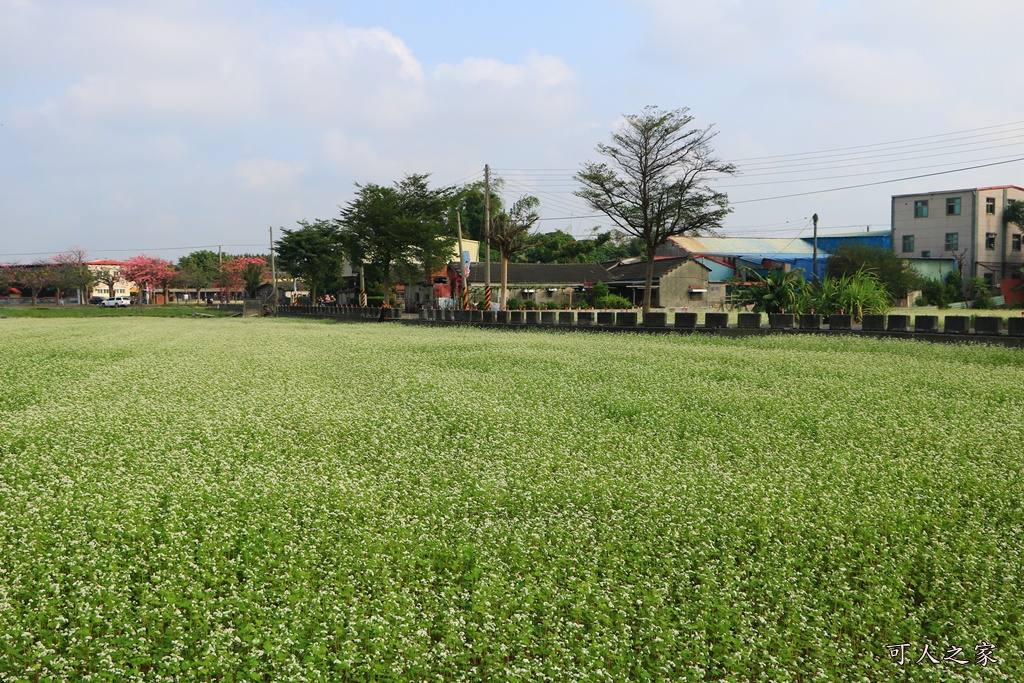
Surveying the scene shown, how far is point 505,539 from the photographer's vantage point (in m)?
4.71

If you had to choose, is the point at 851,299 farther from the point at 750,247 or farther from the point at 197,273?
the point at 197,273

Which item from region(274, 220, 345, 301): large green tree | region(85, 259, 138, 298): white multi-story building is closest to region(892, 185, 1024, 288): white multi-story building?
region(274, 220, 345, 301): large green tree

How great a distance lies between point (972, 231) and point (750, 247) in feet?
59.6

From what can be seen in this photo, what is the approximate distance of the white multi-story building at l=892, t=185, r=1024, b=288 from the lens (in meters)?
55.5

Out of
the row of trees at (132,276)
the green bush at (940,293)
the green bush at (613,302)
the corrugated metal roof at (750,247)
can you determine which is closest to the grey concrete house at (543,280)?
the green bush at (613,302)

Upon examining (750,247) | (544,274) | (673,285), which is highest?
(750,247)

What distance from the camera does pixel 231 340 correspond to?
63.0 feet

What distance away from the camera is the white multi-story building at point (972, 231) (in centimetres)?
5547

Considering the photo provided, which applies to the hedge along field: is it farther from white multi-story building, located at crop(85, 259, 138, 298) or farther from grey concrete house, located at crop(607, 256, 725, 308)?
white multi-story building, located at crop(85, 259, 138, 298)

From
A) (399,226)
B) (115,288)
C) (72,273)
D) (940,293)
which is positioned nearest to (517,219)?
(399,226)

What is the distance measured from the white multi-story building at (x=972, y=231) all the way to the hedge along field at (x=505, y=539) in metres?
56.1

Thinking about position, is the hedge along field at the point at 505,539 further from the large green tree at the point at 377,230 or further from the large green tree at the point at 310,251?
the large green tree at the point at 310,251

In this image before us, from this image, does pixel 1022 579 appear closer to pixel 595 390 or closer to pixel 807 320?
pixel 595 390

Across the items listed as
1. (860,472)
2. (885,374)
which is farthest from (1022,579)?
(885,374)
